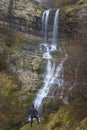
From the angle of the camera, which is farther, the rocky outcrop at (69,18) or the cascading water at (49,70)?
the rocky outcrop at (69,18)

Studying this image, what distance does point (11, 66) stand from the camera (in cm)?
3947

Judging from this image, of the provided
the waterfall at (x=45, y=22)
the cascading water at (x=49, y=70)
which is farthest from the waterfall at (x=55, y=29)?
the waterfall at (x=45, y=22)

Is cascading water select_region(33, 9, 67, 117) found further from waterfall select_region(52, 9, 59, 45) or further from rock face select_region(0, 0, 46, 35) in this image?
rock face select_region(0, 0, 46, 35)

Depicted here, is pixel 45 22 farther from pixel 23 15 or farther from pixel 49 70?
pixel 49 70

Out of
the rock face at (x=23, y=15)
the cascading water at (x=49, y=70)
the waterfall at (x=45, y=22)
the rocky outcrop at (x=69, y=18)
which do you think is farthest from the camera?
the waterfall at (x=45, y=22)

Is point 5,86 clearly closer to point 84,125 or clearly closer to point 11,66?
point 11,66

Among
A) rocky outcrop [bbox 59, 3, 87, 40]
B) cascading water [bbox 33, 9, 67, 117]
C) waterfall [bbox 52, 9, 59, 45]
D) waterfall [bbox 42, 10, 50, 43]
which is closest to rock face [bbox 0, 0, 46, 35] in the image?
waterfall [bbox 42, 10, 50, 43]

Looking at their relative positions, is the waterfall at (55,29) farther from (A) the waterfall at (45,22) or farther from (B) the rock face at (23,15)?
(B) the rock face at (23,15)

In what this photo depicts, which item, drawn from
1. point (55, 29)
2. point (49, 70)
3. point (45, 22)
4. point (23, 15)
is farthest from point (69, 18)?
point (49, 70)

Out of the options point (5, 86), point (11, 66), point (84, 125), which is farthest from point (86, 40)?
point (11, 66)

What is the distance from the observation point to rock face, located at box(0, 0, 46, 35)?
4928 centimetres

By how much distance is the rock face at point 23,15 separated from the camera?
49.3 metres

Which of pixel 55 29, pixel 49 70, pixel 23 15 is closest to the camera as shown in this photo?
pixel 49 70

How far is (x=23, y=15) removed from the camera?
50.2 meters
